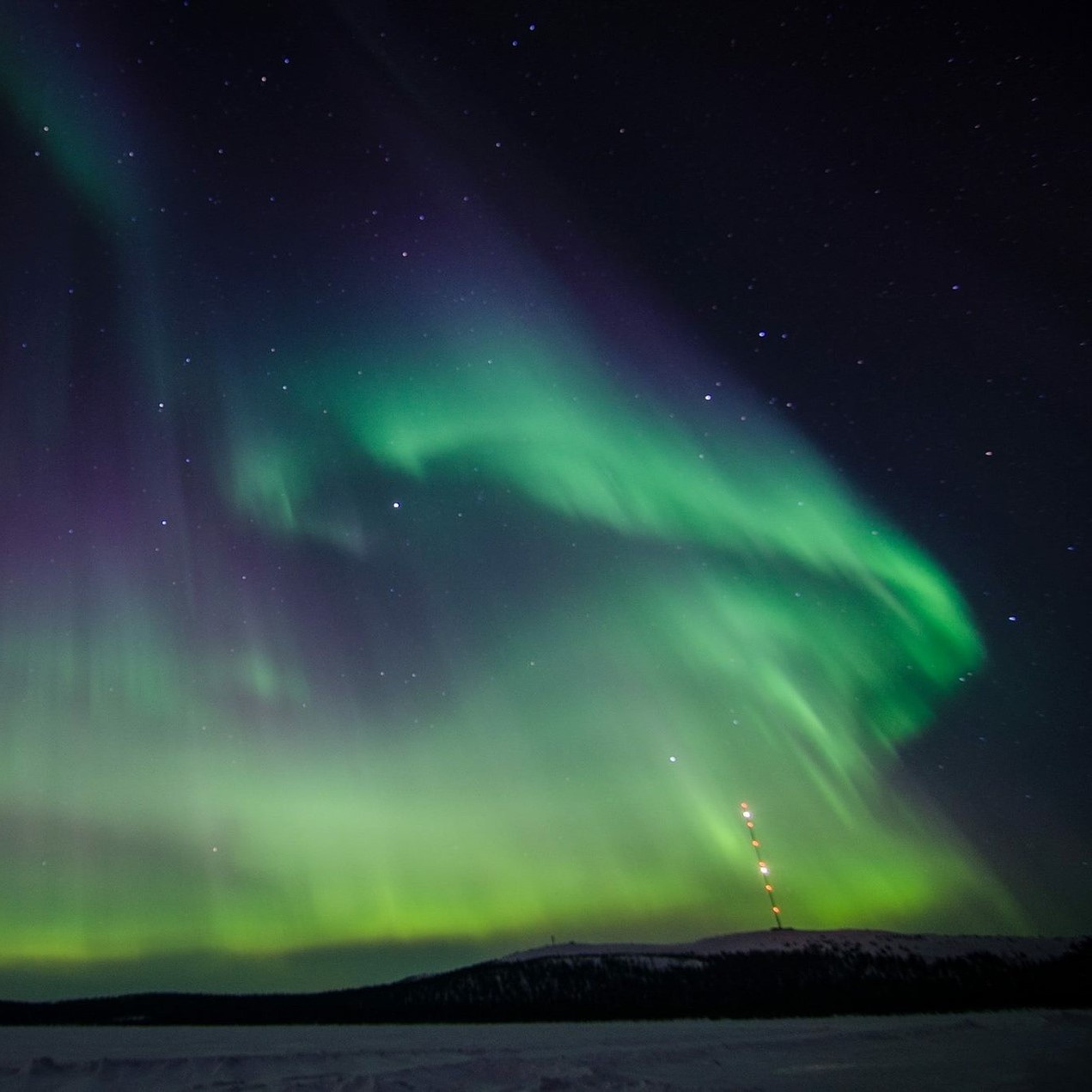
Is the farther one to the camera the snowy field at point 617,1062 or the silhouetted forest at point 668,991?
the silhouetted forest at point 668,991

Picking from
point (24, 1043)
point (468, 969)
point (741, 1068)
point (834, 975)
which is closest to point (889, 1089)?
point (741, 1068)

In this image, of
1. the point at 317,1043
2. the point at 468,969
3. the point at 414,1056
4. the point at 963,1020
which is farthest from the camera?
the point at 468,969

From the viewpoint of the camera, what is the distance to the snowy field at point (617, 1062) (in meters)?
10.6

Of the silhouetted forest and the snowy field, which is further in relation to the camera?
the silhouetted forest

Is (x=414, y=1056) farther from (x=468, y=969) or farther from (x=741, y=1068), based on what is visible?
(x=468, y=969)

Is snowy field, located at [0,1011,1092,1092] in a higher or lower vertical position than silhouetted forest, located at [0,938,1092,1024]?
higher

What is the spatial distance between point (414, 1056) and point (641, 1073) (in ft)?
19.7

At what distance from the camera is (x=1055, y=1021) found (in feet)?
64.1

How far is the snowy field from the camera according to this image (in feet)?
34.7

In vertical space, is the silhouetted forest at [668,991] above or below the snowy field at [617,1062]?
below

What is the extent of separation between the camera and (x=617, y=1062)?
13438 mm

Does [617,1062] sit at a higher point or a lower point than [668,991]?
higher

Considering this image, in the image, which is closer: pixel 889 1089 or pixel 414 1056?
pixel 889 1089

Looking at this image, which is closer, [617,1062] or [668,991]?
[617,1062]
